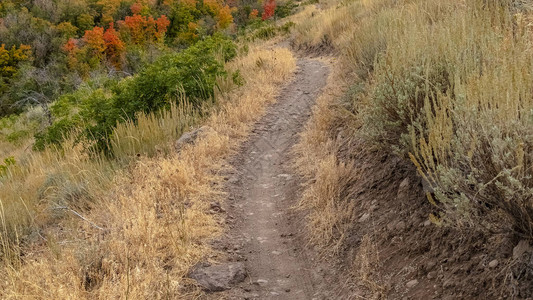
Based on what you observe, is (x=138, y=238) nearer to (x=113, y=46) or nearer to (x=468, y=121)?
(x=468, y=121)

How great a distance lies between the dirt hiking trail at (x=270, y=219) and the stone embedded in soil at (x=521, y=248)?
140cm

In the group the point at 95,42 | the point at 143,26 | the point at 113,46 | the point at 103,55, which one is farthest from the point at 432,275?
the point at 143,26

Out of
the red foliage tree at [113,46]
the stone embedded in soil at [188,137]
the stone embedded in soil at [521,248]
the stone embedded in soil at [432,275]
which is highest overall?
the stone embedded in soil at [521,248]

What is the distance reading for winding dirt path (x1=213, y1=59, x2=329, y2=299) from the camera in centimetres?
368

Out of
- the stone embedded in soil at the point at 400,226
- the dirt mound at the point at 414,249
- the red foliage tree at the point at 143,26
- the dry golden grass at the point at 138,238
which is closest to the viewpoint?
the dirt mound at the point at 414,249

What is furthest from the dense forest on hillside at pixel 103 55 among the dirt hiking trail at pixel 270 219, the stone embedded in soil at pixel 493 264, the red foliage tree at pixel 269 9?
the stone embedded in soil at pixel 493 264

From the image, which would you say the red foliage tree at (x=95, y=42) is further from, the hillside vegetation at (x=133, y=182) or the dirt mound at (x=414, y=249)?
the dirt mound at (x=414, y=249)

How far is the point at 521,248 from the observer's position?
8.17 feet

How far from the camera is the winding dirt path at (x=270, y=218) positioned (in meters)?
3.68

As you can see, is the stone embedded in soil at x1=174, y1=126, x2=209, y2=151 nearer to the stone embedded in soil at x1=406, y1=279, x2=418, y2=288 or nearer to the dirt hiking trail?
the dirt hiking trail

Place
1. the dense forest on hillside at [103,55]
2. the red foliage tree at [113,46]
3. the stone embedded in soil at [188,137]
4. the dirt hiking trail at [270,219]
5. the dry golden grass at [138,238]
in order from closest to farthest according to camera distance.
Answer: the dry golden grass at [138,238] < the dirt hiking trail at [270,219] < the stone embedded in soil at [188,137] < the dense forest on hillside at [103,55] < the red foliage tree at [113,46]

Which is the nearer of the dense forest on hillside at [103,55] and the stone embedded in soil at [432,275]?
the stone embedded in soil at [432,275]

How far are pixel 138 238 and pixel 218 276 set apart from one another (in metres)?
0.78

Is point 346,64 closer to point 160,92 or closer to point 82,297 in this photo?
point 160,92
